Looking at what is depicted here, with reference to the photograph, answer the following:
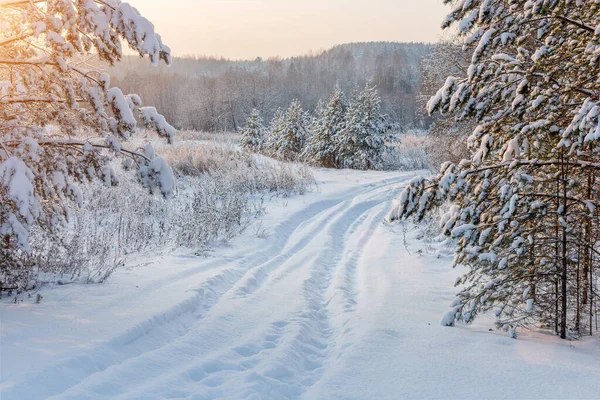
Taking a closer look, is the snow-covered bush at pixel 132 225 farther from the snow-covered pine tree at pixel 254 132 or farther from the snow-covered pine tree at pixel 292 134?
the snow-covered pine tree at pixel 254 132

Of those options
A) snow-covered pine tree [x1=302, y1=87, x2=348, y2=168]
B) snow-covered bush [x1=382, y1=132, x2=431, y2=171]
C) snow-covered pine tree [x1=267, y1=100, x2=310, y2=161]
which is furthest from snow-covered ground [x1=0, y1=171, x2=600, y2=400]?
snow-covered pine tree [x1=267, y1=100, x2=310, y2=161]

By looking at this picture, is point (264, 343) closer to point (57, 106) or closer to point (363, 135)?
point (57, 106)

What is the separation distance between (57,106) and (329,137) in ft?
86.9

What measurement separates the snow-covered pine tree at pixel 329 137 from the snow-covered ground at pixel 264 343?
944 inches

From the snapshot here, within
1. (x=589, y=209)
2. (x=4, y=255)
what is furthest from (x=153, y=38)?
(x=589, y=209)

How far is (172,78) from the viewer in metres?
87.8

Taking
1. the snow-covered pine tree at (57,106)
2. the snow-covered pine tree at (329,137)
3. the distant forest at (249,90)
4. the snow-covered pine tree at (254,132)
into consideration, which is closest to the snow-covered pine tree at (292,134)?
the snow-covered pine tree at (329,137)

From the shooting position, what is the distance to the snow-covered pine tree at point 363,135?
28.8 m

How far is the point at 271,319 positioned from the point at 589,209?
330 cm

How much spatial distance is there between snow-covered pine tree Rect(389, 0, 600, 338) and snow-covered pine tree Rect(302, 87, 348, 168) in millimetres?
25753

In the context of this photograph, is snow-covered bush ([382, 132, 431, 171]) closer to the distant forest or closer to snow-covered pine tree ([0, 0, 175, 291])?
the distant forest

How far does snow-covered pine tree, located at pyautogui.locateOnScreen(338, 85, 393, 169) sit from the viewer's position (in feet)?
94.4

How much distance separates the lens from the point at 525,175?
3971mm

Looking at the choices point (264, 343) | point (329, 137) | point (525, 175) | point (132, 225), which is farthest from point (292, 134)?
point (264, 343)
